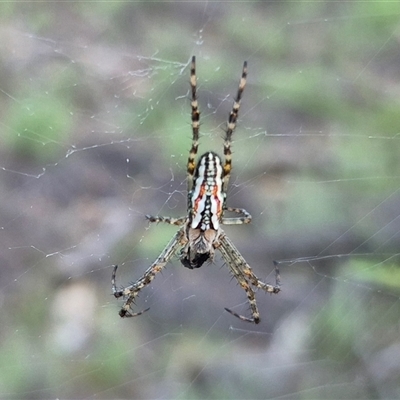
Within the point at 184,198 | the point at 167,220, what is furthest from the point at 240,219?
the point at 184,198

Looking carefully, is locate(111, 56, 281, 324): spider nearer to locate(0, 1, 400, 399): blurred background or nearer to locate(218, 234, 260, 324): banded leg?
locate(218, 234, 260, 324): banded leg

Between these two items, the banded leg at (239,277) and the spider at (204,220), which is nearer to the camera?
the spider at (204,220)

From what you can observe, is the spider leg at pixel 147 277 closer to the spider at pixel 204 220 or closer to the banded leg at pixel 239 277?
the spider at pixel 204 220

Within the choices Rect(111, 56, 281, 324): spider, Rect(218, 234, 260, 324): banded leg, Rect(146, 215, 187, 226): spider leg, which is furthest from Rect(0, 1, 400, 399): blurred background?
Rect(146, 215, 187, 226): spider leg

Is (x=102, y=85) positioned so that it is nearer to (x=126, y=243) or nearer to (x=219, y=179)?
(x=126, y=243)

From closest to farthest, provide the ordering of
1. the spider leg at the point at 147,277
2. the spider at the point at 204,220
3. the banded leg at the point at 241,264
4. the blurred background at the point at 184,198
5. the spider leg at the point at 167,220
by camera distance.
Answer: the spider at the point at 204,220, the spider leg at the point at 167,220, the spider leg at the point at 147,277, the banded leg at the point at 241,264, the blurred background at the point at 184,198

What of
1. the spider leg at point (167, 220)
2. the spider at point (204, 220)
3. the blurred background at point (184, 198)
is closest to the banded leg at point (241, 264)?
the spider at point (204, 220)

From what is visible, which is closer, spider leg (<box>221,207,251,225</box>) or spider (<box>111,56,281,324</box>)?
spider (<box>111,56,281,324</box>)

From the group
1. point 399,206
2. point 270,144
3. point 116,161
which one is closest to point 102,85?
point 116,161
